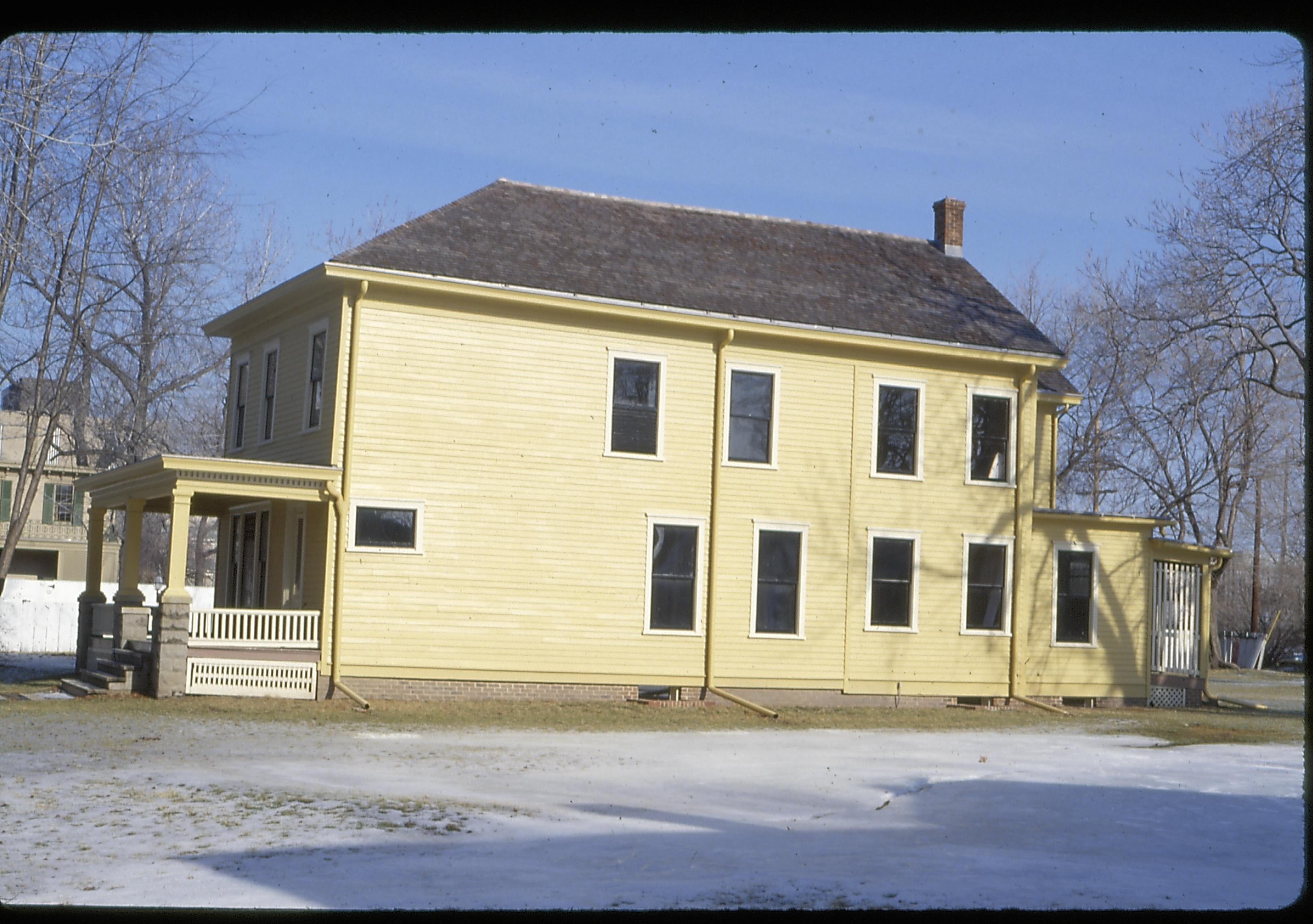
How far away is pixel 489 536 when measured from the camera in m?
21.0

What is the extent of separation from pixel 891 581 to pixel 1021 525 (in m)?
2.69

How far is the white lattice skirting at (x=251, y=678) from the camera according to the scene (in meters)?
19.4

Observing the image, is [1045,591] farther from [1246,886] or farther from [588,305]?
[1246,886]

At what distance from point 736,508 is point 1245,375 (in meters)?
18.9

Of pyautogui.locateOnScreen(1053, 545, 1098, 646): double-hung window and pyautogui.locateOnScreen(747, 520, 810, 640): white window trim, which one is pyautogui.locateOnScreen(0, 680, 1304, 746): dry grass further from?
pyautogui.locateOnScreen(1053, 545, 1098, 646): double-hung window

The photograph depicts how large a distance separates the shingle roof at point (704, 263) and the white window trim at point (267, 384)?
333 centimetres

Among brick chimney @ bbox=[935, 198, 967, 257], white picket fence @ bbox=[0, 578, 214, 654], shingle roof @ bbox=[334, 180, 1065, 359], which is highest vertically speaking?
brick chimney @ bbox=[935, 198, 967, 257]

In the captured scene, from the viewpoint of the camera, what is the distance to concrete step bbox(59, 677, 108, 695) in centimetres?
1956

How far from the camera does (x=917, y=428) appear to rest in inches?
941

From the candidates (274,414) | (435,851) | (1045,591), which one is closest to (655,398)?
(274,414)

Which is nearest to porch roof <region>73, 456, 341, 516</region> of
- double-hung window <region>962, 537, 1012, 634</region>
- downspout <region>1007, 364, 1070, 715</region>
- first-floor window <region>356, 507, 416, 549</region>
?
first-floor window <region>356, 507, 416, 549</region>

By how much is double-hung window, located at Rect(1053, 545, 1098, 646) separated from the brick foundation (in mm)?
8109

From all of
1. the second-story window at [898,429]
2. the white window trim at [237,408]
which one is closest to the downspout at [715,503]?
the second-story window at [898,429]

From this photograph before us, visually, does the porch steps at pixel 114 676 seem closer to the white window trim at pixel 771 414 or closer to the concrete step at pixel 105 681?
the concrete step at pixel 105 681
